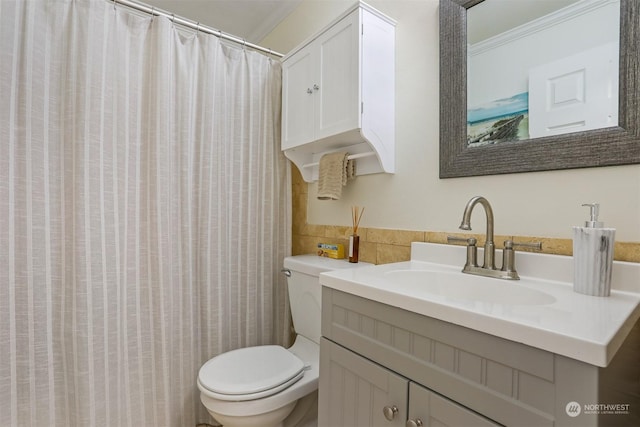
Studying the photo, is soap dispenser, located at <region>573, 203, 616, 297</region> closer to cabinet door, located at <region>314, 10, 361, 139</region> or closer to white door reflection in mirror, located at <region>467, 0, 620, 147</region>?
white door reflection in mirror, located at <region>467, 0, 620, 147</region>

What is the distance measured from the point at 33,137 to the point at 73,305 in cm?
69

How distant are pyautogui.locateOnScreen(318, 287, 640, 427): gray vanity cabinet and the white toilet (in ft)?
0.93

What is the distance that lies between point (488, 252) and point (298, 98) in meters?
1.16

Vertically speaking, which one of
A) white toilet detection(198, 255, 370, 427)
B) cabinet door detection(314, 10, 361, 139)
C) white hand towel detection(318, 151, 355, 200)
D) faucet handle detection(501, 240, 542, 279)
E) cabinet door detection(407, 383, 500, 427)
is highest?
cabinet door detection(314, 10, 361, 139)

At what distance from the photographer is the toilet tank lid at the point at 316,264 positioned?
1.43m

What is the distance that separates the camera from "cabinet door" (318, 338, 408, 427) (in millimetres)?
764

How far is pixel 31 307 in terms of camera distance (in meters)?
1.19

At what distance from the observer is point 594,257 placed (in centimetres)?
75

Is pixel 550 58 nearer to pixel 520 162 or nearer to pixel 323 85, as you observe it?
pixel 520 162

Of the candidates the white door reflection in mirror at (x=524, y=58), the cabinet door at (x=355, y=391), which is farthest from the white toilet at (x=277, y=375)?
the white door reflection in mirror at (x=524, y=58)

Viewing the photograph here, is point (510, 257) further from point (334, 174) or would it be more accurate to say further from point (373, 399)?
point (334, 174)

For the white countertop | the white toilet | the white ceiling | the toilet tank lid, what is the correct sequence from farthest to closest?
the white ceiling
the toilet tank lid
the white toilet
the white countertop

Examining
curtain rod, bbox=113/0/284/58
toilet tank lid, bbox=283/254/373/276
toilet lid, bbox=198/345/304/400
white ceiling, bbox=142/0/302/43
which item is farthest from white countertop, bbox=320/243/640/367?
white ceiling, bbox=142/0/302/43

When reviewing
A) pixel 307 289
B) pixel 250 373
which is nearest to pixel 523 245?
pixel 307 289
